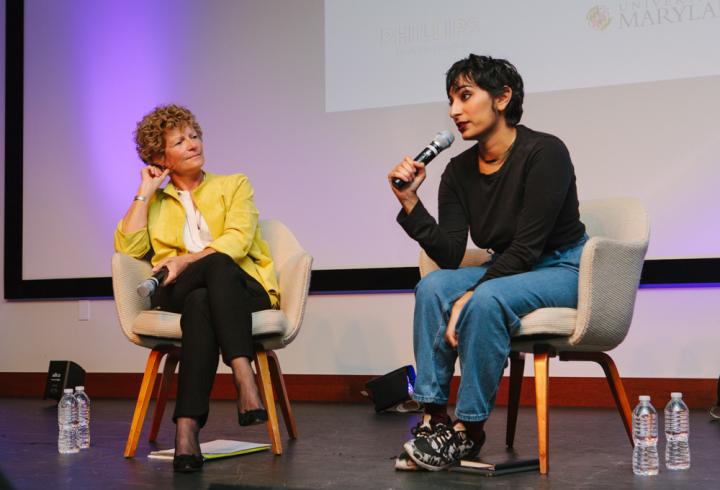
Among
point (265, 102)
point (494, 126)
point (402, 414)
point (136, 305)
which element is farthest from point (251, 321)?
point (265, 102)

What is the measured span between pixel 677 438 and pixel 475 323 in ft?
2.18

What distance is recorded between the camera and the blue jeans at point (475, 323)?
7.47ft

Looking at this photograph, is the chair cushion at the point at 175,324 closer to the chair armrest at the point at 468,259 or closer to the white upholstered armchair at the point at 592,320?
the chair armrest at the point at 468,259

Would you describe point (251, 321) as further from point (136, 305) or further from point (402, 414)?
point (402, 414)

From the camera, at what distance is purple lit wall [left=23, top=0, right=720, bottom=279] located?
3906mm

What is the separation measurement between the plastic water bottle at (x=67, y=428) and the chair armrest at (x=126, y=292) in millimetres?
265

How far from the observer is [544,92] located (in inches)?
161

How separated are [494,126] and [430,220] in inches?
12.3

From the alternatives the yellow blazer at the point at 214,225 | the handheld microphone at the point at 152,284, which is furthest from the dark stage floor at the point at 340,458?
the yellow blazer at the point at 214,225

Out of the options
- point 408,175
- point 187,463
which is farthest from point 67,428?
point 408,175

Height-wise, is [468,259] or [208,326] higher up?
[468,259]

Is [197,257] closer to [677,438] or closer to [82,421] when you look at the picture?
[82,421]

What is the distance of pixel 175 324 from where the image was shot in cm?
280

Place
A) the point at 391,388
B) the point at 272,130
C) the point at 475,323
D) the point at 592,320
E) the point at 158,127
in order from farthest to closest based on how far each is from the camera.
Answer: the point at 272,130, the point at 391,388, the point at 158,127, the point at 592,320, the point at 475,323
